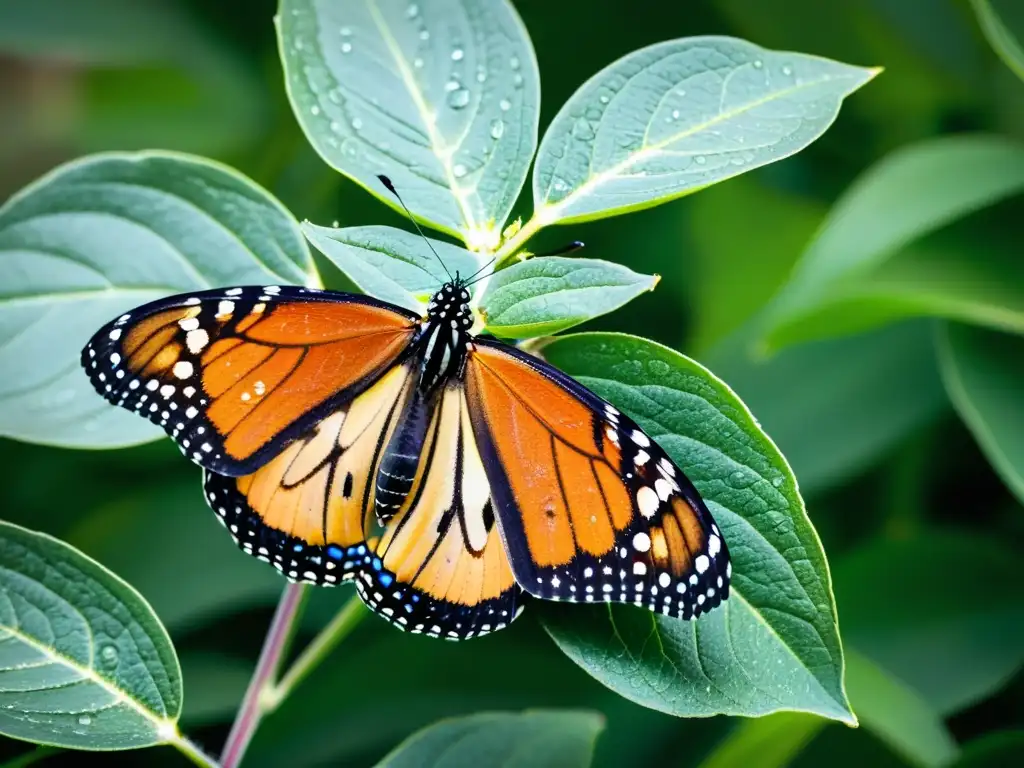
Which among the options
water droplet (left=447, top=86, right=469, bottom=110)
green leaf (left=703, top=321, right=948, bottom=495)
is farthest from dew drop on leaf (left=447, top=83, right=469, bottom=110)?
green leaf (left=703, top=321, right=948, bottom=495)

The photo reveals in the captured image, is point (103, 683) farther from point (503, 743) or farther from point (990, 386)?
point (990, 386)

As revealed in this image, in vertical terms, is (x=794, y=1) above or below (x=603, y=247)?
above

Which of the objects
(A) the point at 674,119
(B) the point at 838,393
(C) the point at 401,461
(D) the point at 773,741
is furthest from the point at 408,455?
(B) the point at 838,393

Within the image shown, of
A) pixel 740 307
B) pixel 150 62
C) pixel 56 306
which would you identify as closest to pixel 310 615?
pixel 56 306

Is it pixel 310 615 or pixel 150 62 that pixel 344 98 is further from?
pixel 150 62

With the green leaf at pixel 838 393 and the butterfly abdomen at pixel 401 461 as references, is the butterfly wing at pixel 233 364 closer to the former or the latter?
the butterfly abdomen at pixel 401 461

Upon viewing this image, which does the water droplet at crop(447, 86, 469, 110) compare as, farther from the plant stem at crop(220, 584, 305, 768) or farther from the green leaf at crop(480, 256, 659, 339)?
the plant stem at crop(220, 584, 305, 768)

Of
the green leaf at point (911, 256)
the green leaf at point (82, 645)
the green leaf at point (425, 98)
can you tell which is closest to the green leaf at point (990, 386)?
the green leaf at point (911, 256)
